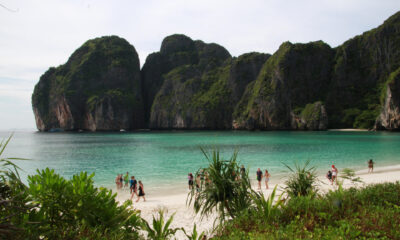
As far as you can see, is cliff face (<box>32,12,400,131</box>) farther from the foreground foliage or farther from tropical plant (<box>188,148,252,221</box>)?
tropical plant (<box>188,148,252,221</box>)

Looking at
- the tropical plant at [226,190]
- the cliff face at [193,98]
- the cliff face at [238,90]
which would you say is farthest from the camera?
the cliff face at [193,98]

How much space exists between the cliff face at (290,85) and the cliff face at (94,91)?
7780 centimetres

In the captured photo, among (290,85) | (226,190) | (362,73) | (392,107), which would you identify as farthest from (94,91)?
(226,190)

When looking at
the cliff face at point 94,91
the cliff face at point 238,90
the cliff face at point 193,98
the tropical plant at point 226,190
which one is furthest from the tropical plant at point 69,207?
the cliff face at point 94,91

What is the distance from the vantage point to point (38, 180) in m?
4.33

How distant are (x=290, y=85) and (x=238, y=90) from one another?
33.3m

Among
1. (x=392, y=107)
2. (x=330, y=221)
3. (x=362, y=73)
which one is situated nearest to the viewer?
(x=330, y=221)

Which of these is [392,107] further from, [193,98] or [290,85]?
[193,98]

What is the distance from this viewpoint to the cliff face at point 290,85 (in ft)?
395

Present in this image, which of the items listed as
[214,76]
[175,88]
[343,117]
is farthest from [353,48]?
[175,88]

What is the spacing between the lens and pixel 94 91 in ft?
563

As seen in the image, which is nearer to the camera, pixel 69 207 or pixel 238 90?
pixel 69 207

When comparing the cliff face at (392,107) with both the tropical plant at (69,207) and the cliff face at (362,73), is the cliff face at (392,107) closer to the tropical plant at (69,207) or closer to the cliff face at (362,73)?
the cliff face at (362,73)

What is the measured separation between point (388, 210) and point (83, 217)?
5.90 m
